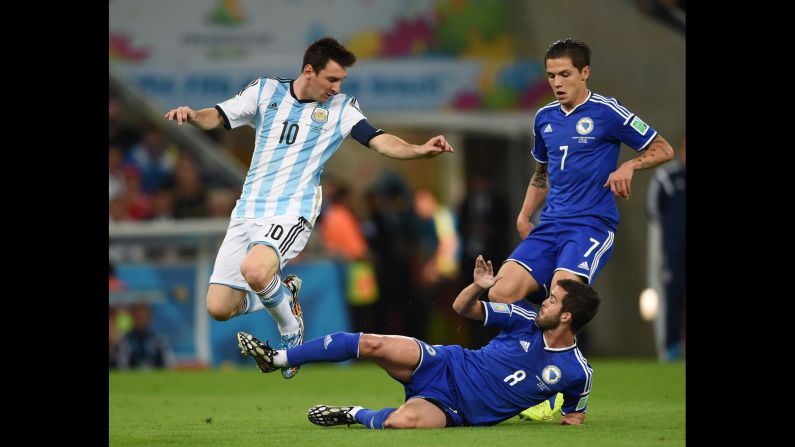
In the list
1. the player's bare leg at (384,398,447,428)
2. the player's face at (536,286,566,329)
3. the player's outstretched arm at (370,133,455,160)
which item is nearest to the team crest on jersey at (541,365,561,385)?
the player's face at (536,286,566,329)

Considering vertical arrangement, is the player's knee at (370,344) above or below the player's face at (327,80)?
below

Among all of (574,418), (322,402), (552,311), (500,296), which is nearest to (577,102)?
(500,296)

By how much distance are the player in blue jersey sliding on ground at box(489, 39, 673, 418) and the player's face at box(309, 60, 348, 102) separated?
144cm

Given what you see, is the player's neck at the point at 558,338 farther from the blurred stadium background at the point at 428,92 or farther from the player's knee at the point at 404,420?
the blurred stadium background at the point at 428,92

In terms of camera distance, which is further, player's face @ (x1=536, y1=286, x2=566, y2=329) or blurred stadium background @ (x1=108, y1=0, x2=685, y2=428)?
blurred stadium background @ (x1=108, y1=0, x2=685, y2=428)

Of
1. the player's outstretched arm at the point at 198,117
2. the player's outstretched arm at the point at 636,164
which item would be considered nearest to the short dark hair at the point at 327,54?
the player's outstretched arm at the point at 198,117

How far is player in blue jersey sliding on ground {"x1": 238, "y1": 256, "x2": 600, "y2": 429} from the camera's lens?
751cm

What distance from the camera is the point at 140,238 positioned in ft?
48.9

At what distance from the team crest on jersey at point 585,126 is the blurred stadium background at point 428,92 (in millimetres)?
6781

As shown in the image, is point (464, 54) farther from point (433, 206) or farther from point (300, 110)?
point (300, 110)

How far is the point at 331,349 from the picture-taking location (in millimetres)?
7566

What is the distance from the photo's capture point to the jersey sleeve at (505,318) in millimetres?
7629

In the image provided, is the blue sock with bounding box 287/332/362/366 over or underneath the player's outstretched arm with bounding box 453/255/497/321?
underneath

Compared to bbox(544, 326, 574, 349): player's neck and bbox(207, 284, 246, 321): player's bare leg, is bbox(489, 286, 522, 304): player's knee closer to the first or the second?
bbox(544, 326, 574, 349): player's neck
